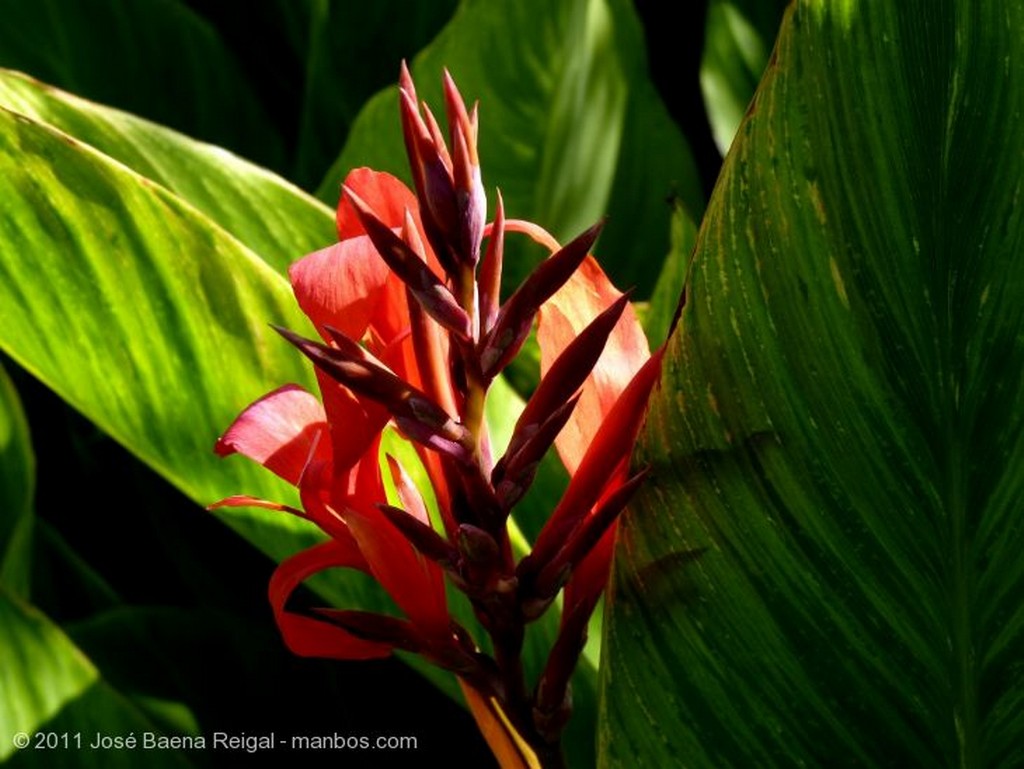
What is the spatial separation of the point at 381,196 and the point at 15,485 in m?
0.49

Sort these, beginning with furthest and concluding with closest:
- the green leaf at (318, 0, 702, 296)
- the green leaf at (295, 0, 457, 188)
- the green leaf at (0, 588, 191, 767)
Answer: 1. the green leaf at (295, 0, 457, 188)
2. the green leaf at (318, 0, 702, 296)
3. the green leaf at (0, 588, 191, 767)

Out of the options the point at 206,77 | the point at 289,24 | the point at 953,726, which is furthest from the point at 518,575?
the point at 289,24

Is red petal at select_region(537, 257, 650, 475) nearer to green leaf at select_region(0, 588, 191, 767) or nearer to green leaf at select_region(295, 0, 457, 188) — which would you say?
green leaf at select_region(0, 588, 191, 767)

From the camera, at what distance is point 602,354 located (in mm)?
470

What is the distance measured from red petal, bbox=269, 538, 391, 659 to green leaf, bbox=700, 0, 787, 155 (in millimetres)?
685

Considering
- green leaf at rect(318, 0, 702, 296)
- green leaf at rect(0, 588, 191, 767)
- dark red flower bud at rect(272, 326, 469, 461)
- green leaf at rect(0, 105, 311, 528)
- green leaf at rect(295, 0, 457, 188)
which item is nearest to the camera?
dark red flower bud at rect(272, 326, 469, 461)

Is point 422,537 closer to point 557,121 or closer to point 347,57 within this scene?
point 557,121

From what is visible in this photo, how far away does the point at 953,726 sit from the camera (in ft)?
1.48

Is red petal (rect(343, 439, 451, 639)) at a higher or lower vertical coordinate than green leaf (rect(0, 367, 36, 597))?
higher

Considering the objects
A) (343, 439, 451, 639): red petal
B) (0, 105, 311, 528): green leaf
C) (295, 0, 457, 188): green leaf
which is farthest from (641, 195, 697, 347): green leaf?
(295, 0, 457, 188): green leaf

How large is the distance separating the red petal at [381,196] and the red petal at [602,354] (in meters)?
0.06

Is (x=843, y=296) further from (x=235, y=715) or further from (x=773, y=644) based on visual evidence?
(x=235, y=715)

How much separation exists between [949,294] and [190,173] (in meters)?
0.49

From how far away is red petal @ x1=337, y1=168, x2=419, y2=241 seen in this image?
0.45 meters
